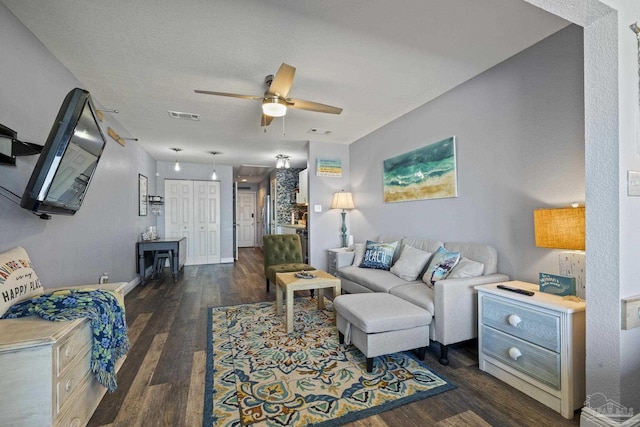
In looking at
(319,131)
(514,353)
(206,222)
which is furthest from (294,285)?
(206,222)

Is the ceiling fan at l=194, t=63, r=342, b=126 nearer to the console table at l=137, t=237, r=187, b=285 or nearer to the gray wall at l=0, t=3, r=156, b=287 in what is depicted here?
the gray wall at l=0, t=3, r=156, b=287

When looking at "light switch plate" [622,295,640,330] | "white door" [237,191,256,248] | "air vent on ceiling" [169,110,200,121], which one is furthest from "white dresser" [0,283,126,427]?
"white door" [237,191,256,248]

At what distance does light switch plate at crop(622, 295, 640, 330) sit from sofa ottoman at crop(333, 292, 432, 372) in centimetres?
107

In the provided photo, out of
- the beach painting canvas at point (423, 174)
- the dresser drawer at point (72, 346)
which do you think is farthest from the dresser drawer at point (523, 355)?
the dresser drawer at point (72, 346)

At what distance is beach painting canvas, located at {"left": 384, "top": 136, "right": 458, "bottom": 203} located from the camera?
3030 millimetres

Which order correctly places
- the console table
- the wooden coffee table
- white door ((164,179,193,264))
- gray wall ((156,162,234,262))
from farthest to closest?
gray wall ((156,162,234,262)) < white door ((164,179,193,264)) < the console table < the wooden coffee table

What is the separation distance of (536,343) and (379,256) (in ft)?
6.31

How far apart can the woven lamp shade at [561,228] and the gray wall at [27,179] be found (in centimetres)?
340

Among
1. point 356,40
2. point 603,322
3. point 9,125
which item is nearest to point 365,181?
point 356,40

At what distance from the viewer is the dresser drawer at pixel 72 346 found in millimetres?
1197

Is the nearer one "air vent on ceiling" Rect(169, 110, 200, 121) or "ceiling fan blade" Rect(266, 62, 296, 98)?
"ceiling fan blade" Rect(266, 62, 296, 98)

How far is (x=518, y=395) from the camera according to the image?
1.76 meters

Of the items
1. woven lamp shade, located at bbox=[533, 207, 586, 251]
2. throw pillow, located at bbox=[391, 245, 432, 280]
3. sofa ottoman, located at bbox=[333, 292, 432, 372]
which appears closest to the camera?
woven lamp shade, located at bbox=[533, 207, 586, 251]

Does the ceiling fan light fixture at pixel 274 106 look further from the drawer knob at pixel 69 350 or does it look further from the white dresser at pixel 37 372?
the drawer knob at pixel 69 350
